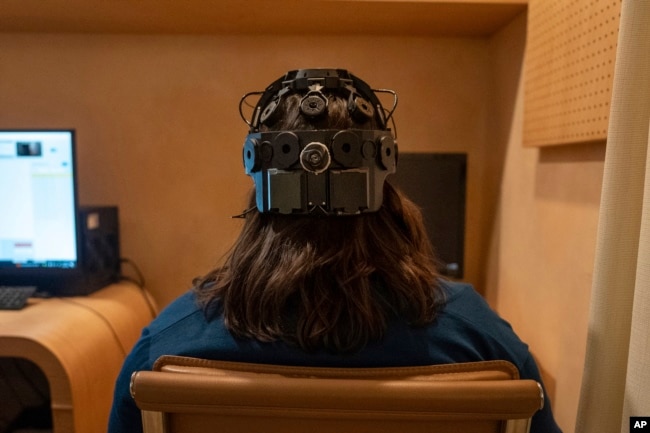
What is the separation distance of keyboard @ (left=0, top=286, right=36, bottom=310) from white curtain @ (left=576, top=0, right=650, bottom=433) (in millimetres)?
1337

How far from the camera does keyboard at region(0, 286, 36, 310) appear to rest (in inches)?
50.2

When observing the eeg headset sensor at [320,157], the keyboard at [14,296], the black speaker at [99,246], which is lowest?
the keyboard at [14,296]

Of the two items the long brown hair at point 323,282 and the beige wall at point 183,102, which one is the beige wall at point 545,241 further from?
the long brown hair at point 323,282

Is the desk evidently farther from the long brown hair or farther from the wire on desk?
the long brown hair

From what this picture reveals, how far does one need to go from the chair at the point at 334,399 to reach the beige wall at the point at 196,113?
1.07 m

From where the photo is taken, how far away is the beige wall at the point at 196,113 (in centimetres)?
163

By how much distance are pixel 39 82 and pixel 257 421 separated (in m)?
1.57

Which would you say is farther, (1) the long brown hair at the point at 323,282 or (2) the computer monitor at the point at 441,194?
(2) the computer monitor at the point at 441,194

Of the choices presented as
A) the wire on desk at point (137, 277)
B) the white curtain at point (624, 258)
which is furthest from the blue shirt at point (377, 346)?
the wire on desk at point (137, 277)

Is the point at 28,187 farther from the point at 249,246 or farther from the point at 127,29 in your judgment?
the point at 249,246

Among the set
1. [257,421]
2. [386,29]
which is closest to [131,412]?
[257,421]

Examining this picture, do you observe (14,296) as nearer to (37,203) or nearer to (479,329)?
(37,203)

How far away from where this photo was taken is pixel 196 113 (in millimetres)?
1661

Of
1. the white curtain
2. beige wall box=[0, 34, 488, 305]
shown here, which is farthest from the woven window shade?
beige wall box=[0, 34, 488, 305]
